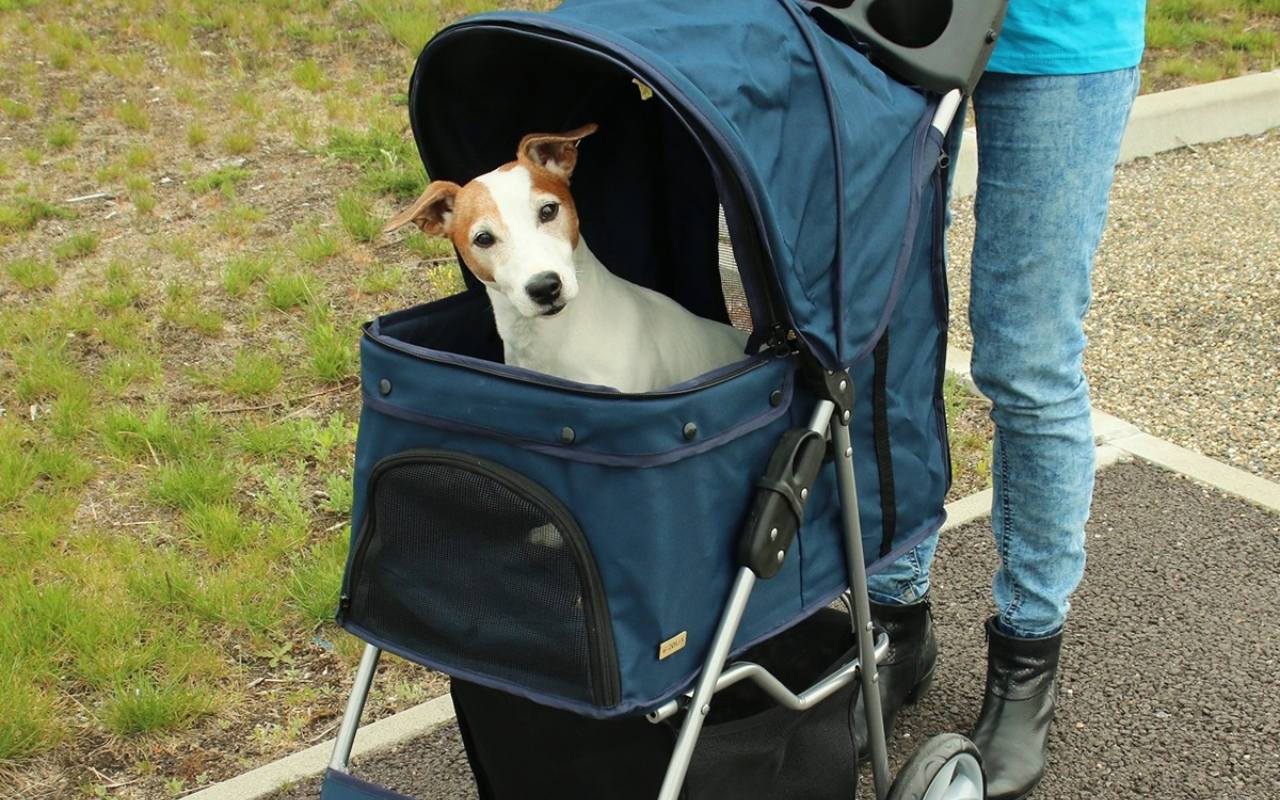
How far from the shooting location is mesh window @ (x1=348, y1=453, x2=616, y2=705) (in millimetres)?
1886

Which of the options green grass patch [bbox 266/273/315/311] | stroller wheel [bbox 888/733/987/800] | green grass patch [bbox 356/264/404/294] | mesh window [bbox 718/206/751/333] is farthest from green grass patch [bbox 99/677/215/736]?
green grass patch [bbox 356/264/404/294]

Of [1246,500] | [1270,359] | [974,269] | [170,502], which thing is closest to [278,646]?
[170,502]

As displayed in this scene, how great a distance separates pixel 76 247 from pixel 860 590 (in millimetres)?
3977

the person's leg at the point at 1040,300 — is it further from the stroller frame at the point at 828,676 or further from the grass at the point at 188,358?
the grass at the point at 188,358

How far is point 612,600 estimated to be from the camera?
74.0 inches

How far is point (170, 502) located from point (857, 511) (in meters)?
2.38

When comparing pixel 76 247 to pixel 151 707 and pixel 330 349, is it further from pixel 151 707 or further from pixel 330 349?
pixel 151 707

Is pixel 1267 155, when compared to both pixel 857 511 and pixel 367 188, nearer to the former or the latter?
pixel 367 188

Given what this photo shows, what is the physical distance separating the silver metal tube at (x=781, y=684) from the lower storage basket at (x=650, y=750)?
0.07m

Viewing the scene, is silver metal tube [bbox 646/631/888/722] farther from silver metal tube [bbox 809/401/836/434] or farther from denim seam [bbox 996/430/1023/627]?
denim seam [bbox 996/430/1023/627]

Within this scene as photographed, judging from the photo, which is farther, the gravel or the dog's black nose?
the gravel

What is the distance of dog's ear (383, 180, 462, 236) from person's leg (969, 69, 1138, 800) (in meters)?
1.02

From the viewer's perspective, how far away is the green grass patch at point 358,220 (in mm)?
5246

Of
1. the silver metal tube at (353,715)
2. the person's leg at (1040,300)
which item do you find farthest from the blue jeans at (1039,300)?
the silver metal tube at (353,715)
